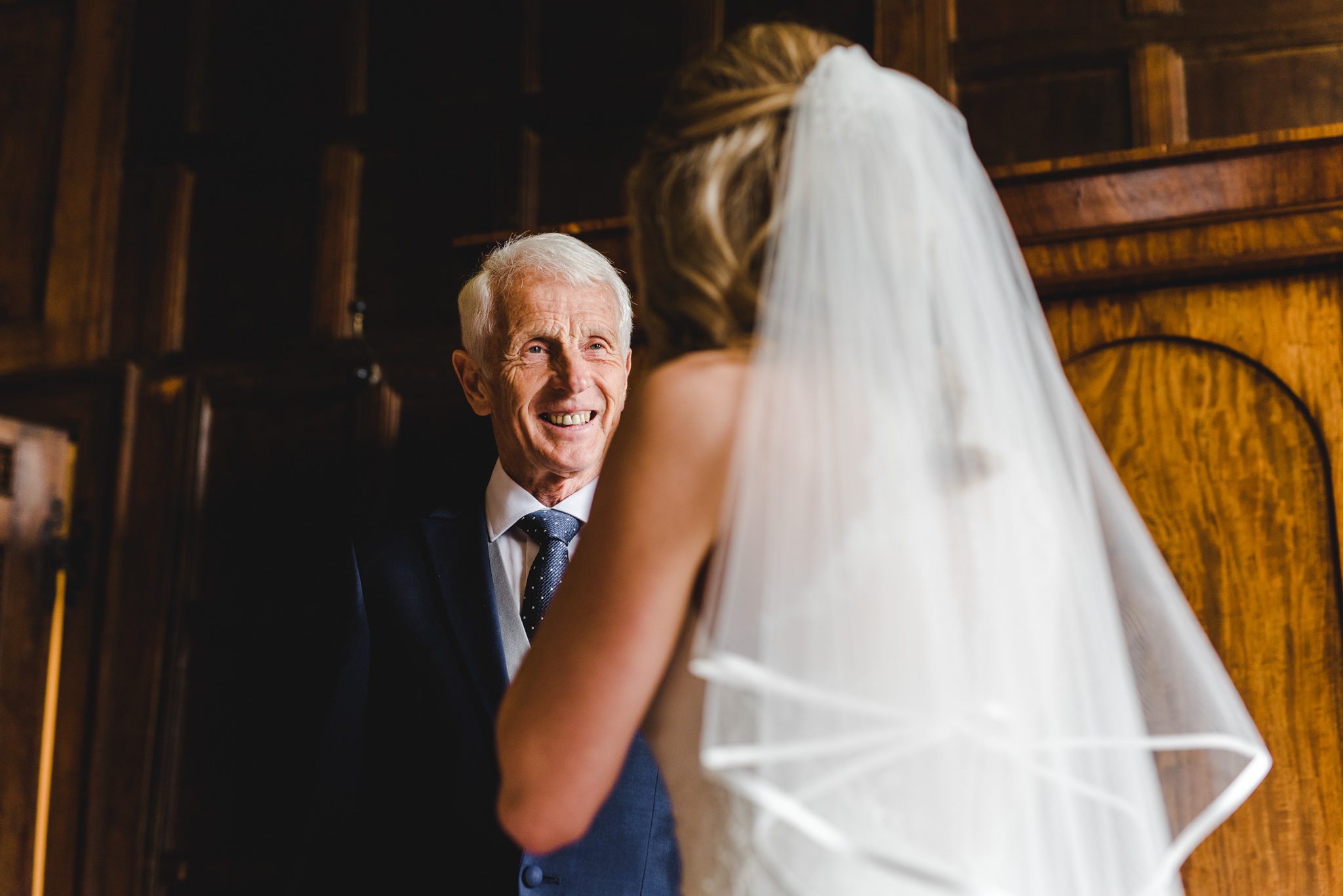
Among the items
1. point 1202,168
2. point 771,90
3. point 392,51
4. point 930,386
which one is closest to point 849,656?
point 930,386

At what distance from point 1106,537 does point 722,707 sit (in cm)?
51

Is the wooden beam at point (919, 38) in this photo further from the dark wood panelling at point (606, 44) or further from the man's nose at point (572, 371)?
the man's nose at point (572, 371)

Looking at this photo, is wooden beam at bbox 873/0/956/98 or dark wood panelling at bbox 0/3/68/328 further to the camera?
dark wood panelling at bbox 0/3/68/328

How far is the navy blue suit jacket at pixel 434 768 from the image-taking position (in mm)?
1849

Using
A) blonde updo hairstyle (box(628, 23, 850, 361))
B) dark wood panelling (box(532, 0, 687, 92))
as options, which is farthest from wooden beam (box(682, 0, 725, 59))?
blonde updo hairstyle (box(628, 23, 850, 361))

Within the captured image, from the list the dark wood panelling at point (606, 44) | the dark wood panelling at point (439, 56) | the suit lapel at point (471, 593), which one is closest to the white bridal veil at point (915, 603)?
the suit lapel at point (471, 593)

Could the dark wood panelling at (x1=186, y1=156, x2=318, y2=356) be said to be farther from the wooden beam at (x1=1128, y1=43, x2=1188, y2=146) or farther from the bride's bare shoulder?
the bride's bare shoulder

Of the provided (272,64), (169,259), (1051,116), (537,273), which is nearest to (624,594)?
(537,273)

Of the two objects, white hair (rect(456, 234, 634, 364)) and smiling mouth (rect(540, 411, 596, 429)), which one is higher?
white hair (rect(456, 234, 634, 364))

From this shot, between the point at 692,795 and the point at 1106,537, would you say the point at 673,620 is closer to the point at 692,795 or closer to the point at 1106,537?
the point at 692,795

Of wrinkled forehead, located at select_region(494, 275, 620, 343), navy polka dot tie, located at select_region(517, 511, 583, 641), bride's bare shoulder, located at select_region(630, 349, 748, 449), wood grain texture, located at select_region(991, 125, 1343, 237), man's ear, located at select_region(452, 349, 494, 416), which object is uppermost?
wood grain texture, located at select_region(991, 125, 1343, 237)

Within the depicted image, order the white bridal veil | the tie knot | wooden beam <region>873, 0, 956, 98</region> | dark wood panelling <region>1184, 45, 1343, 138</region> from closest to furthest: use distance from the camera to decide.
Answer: the white bridal veil < the tie knot < dark wood panelling <region>1184, 45, 1343, 138</region> < wooden beam <region>873, 0, 956, 98</region>

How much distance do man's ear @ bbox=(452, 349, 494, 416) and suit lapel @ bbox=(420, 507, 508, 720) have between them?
0.26m

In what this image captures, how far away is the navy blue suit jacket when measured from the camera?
1849mm
